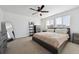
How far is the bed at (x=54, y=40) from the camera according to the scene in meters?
1.94

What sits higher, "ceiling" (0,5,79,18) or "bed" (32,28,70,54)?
"ceiling" (0,5,79,18)

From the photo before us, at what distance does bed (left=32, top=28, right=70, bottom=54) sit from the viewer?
1942 millimetres

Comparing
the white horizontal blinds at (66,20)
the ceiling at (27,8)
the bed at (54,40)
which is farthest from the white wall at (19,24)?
the white horizontal blinds at (66,20)

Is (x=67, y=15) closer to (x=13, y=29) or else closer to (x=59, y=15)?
(x=59, y=15)

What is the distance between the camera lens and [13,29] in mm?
1921

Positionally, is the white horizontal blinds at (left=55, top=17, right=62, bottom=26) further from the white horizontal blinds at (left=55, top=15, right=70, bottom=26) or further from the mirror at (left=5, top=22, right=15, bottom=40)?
the mirror at (left=5, top=22, right=15, bottom=40)

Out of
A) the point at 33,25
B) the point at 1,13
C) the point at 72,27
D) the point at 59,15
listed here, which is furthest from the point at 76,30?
the point at 1,13

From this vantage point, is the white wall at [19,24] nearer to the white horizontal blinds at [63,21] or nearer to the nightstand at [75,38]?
the white horizontal blinds at [63,21]

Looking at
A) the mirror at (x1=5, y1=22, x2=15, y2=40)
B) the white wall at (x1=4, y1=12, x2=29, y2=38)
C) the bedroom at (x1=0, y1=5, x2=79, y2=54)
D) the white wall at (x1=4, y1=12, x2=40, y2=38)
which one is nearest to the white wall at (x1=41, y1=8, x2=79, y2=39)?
the bedroom at (x1=0, y1=5, x2=79, y2=54)

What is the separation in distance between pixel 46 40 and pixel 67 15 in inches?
49.6

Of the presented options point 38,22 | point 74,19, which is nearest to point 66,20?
point 74,19

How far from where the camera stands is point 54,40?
7.70ft
